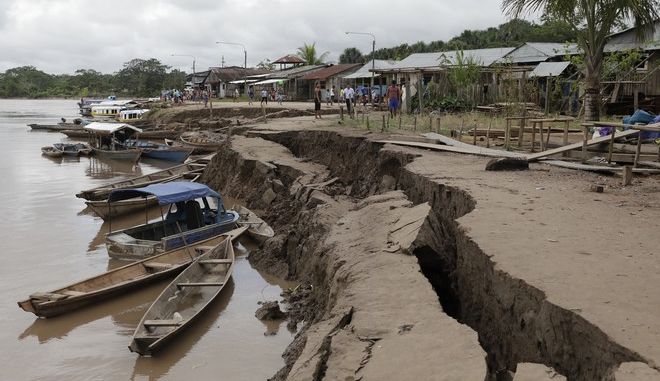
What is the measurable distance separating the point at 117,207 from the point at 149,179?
5.40 meters

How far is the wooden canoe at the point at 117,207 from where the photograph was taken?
1900cm

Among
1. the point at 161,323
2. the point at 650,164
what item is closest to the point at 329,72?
the point at 650,164

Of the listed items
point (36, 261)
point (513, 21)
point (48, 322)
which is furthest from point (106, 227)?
point (513, 21)

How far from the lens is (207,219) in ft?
53.3

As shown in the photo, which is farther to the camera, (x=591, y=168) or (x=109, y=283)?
(x=591, y=168)

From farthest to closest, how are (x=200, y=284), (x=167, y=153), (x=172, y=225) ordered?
(x=167, y=153) → (x=172, y=225) → (x=200, y=284)

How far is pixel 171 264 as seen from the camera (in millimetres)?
13414

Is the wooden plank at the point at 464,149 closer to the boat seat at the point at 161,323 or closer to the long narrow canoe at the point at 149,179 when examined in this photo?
the boat seat at the point at 161,323

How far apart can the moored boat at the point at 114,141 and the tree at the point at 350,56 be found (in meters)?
33.3

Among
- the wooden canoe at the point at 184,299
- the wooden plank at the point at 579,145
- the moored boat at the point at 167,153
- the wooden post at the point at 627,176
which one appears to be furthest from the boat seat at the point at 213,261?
the moored boat at the point at 167,153

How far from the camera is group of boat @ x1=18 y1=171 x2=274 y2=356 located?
10.4 meters

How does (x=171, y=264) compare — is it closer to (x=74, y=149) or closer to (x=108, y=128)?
(x=108, y=128)

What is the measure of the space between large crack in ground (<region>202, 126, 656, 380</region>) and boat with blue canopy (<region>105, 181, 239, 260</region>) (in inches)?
63.7

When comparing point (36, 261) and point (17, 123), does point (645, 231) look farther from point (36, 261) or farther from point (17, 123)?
point (17, 123)
